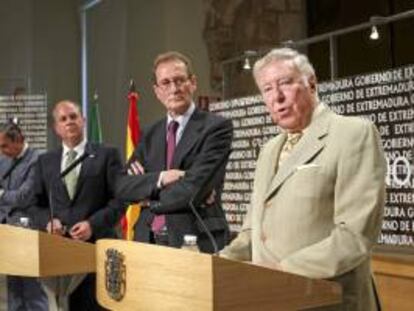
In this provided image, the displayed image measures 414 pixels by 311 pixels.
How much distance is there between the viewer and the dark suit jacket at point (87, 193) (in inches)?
143

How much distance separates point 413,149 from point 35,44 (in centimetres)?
561

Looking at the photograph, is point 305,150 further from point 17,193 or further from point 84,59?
point 84,59

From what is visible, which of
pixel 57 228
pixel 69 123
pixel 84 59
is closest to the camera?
pixel 57 228

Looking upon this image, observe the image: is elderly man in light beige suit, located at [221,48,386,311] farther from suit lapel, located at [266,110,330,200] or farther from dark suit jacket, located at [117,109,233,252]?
dark suit jacket, located at [117,109,233,252]

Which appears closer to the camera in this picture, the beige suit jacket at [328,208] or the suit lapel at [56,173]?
the beige suit jacket at [328,208]

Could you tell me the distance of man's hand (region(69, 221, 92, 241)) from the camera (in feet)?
11.5

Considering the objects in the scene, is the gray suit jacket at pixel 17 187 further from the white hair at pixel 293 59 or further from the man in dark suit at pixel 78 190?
the white hair at pixel 293 59

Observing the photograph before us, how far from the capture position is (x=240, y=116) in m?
5.07

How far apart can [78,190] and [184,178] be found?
3.38 feet

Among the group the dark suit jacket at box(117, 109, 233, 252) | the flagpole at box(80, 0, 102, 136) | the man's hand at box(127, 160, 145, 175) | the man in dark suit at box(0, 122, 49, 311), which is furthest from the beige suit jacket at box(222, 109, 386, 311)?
the flagpole at box(80, 0, 102, 136)

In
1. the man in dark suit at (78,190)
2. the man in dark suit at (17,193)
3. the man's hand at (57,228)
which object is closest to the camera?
the man's hand at (57,228)

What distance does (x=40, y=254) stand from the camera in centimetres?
291

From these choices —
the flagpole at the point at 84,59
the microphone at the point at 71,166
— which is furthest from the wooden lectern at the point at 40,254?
the flagpole at the point at 84,59

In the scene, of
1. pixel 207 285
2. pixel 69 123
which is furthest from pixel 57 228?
pixel 207 285
